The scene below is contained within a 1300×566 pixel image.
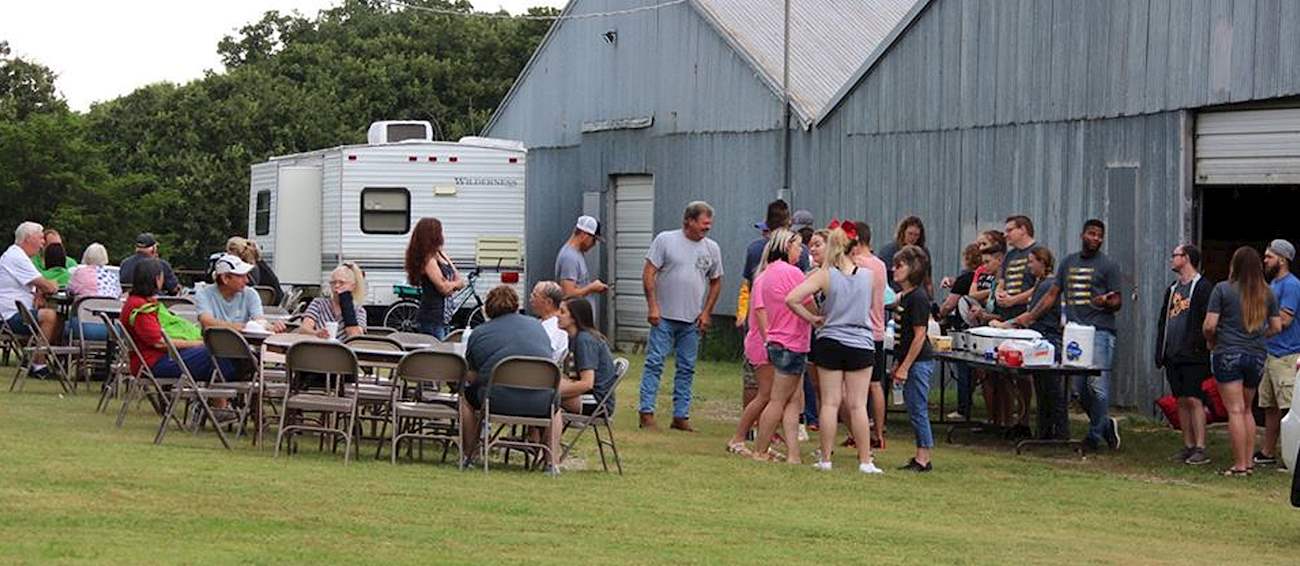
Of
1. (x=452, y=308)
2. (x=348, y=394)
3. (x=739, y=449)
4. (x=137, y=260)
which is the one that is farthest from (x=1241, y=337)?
(x=452, y=308)

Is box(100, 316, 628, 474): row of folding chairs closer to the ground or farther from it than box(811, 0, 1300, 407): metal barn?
closer to the ground

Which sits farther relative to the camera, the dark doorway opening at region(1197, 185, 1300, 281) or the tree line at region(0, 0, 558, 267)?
the tree line at region(0, 0, 558, 267)

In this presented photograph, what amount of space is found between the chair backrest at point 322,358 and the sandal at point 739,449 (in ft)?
11.0

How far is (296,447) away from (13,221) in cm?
2702

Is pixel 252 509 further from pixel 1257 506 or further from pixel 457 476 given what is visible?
pixel 1257 506

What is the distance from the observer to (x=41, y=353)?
19.7 metres

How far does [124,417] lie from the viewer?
52.7 ft

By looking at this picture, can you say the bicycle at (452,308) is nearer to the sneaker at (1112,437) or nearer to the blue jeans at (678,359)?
the blue jeans at (678,359)

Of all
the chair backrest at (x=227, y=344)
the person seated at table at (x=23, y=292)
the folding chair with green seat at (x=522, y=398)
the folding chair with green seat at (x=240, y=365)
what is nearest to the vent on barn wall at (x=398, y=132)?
the person seated at table at (x=23, y=292)

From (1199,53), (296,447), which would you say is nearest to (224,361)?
(296,447)

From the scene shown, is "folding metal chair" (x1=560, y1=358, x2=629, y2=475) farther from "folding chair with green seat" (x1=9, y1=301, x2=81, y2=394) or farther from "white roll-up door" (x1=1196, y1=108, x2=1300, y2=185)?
"white roll-up door" (x1=1196, y1=108, x2=1300, y2=185)

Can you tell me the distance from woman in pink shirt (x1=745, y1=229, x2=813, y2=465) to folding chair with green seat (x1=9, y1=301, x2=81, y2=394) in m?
6.34

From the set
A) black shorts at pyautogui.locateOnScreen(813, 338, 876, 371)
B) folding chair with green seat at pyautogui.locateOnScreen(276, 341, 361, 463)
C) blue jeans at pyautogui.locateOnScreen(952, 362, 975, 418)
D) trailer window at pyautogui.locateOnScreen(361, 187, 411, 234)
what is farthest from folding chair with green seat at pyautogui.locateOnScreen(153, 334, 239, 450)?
trailer window at pyautogui.locateOnScreen(361, 187, 411, 234)

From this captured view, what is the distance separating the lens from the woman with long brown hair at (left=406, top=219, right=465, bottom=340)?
1606 centimetres
